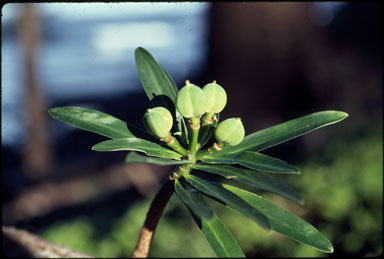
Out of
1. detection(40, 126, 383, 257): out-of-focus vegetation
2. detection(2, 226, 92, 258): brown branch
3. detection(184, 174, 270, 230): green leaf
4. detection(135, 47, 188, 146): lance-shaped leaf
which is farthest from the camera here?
detection(40, 126, 383, 257): out-of-focus vegetation

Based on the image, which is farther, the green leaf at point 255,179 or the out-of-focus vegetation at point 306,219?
the out-of-focus vegetation at point 306,219

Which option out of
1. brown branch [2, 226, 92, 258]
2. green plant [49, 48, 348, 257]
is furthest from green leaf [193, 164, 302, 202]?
brown branch [2, 226, 92, 258]

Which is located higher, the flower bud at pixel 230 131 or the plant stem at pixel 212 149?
the flower bud at pixel 230 131

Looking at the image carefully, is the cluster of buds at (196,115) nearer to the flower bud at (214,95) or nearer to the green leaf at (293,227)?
the flower bud at (214,95)

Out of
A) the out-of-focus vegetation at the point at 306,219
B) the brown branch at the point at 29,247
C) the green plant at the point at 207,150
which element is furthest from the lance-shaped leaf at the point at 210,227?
the out-of-focus vegetation at the point at 306,219

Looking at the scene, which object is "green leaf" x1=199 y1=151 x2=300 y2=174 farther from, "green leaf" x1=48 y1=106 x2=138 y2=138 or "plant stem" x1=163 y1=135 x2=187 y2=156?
"green leaf" x1=48 y1=106 x2=138 y2=138

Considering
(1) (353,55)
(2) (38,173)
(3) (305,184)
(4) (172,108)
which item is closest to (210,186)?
(4) (172,108)
